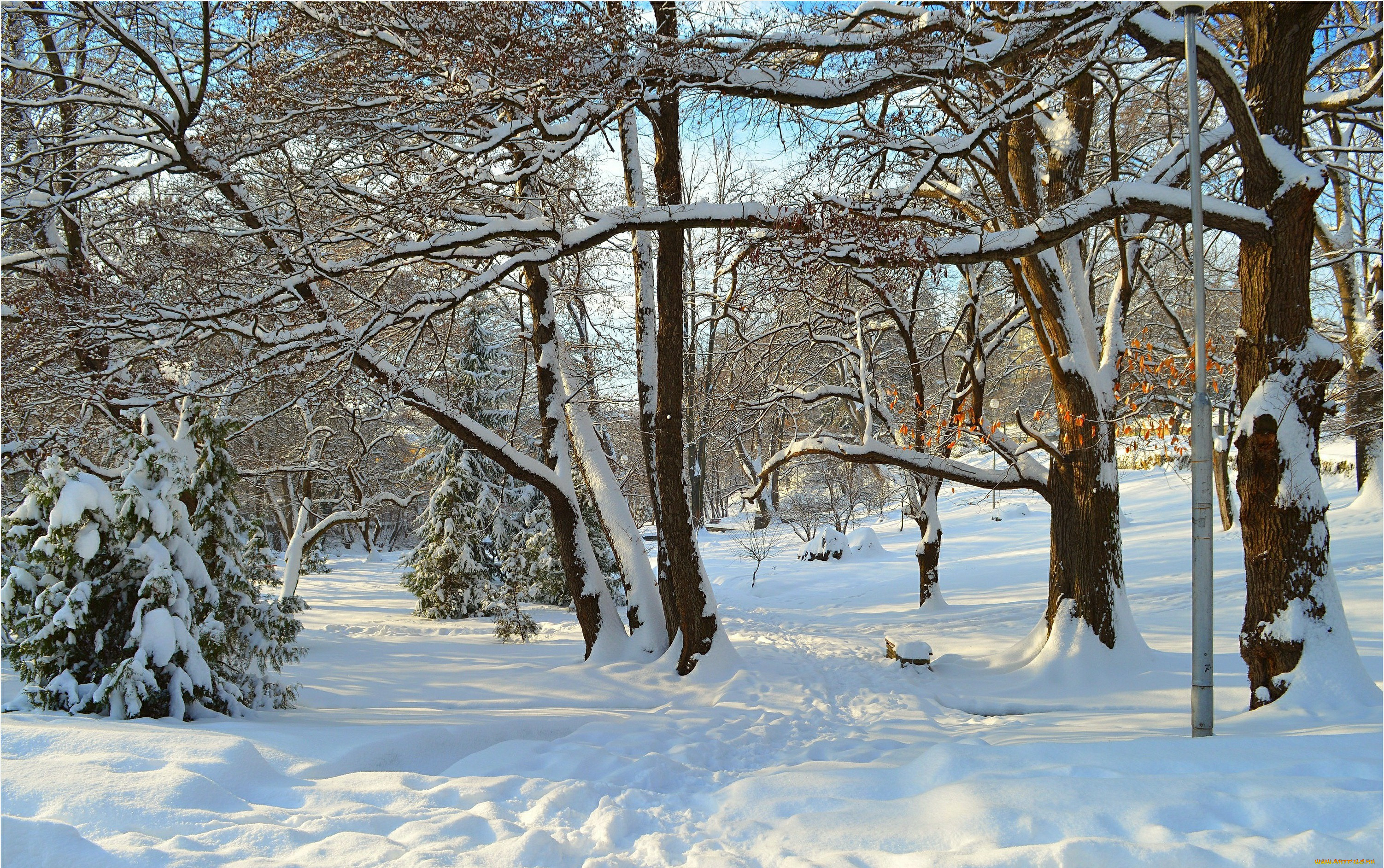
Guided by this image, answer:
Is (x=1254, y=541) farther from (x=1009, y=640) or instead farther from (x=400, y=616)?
(x=400, y=616)

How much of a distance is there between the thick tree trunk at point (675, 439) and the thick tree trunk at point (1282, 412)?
511 cm

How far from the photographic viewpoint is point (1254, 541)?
565cm

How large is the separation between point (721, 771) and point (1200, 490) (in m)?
3.81

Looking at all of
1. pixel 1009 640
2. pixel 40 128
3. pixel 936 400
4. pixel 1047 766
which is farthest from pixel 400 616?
pixel 1047 766

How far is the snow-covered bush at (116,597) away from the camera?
A: 17.2ft

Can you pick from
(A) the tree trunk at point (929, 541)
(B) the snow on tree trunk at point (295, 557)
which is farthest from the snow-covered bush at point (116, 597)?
(A) the tree trunk at point (929, 541)

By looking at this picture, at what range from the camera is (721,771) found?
216 inches

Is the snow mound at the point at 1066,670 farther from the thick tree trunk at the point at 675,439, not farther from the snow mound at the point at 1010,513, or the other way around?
the snow mound at the point at 1010,513

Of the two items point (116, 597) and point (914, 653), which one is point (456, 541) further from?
point (116, 597)

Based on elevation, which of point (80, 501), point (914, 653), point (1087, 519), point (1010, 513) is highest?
point (80, 501)

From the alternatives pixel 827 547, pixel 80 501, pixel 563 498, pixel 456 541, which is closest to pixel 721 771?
pixel 563 498

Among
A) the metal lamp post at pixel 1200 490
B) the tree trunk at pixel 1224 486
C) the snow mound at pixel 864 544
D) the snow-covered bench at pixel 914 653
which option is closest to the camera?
the metal lamp post at pixel 1200 490

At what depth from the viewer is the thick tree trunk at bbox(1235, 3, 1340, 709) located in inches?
215

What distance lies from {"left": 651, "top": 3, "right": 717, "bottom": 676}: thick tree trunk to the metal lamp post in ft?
16.1
